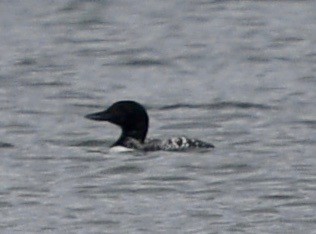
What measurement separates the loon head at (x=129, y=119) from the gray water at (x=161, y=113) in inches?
11.7

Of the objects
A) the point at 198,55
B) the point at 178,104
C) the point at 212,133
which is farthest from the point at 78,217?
the point at 198,55

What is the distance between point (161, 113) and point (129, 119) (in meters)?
2.07

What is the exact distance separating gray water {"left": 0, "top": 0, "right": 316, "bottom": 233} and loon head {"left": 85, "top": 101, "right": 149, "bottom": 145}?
0.30m

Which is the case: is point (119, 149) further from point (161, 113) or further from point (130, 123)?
point (161, 113)

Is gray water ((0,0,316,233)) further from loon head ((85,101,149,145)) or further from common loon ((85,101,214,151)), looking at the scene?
loon head ((85,101,149,145))

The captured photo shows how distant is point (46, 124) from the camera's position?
20969 millimetres

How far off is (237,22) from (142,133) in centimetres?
879

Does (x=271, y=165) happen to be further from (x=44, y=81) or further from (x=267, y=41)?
(x=267, y=41)

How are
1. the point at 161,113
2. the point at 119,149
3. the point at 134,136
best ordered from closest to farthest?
the point at 119,149, the point at 134,136, the point at 161,113

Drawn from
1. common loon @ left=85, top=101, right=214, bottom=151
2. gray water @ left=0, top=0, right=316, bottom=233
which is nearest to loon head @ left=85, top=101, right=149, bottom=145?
common loon @ left=85, top=101, right=214, bottom=151

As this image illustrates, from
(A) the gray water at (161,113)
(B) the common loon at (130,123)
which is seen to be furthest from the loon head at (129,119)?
(A) the gray water at (161,113)

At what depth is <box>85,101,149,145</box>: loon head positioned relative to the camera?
19.6 m

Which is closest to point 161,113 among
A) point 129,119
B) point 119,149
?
point 129,119

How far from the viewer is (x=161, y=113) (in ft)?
71.2
